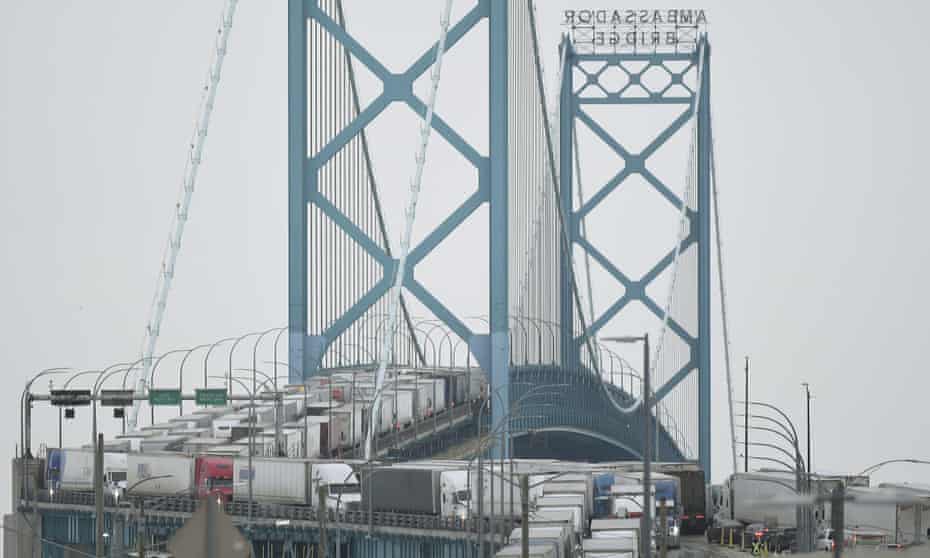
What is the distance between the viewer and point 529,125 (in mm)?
64750

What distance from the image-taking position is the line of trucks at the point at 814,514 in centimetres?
4103

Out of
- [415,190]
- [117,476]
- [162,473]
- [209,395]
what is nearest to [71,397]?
[209,395]

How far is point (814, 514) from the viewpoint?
41.8 meters

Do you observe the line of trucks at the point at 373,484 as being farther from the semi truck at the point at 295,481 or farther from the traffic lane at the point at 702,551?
the traffic lane at the point at 702,551

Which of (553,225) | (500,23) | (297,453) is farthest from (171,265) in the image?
(553,225)

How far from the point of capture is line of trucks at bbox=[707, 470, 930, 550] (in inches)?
1615

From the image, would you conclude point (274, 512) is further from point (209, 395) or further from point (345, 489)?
point (209, 395)

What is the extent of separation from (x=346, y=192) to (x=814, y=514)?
2241 cm

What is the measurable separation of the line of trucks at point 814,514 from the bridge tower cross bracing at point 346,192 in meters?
6.92

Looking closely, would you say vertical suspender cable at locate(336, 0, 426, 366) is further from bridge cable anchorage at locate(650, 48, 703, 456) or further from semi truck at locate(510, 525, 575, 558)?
semi truck at locate(510, 525, 575, 558)

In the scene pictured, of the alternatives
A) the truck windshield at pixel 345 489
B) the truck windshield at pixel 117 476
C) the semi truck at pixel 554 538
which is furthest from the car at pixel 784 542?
the truck windshield at pixel 117 476

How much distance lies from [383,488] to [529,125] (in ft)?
93.7

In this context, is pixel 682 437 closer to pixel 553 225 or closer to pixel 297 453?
pixel 553 225

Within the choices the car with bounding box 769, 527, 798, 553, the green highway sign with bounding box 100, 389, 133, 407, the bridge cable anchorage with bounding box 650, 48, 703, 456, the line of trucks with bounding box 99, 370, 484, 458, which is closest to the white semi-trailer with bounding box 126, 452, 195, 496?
the line of trucks with bounding box 99, 370, 484, 458
